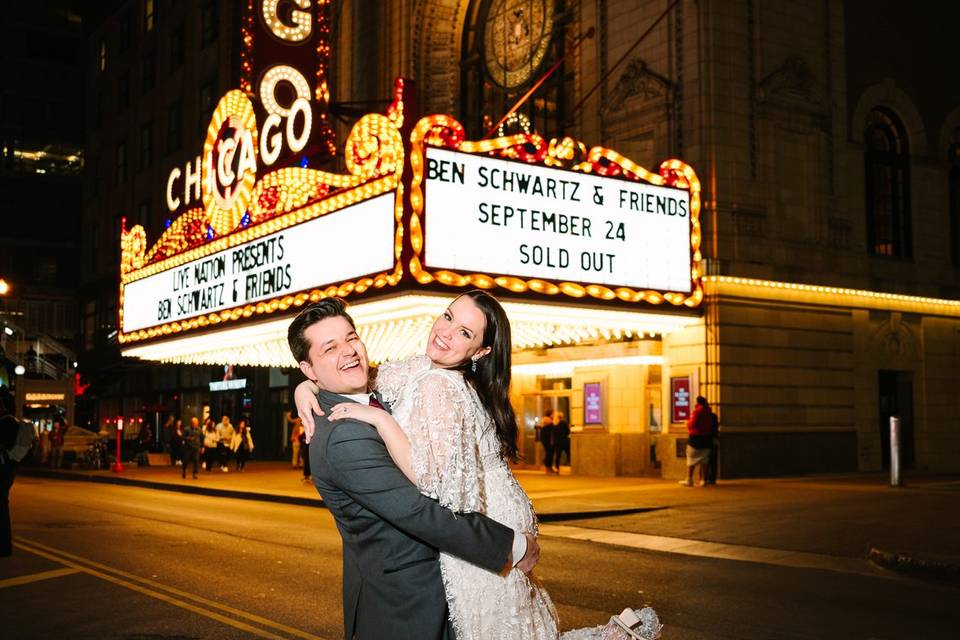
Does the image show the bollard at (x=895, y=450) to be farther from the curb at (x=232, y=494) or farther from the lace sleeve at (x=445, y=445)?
the lace sleeve at (x=445, y=445)

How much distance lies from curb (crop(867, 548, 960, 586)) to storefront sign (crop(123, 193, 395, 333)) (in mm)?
10568

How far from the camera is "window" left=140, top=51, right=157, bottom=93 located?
177 ft

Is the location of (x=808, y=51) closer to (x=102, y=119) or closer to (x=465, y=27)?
(x=465, y=27)

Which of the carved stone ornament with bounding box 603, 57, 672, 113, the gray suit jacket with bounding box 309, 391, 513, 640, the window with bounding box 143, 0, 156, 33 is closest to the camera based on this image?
the gray suit jacket with bounding box 309, 391, 513, 640

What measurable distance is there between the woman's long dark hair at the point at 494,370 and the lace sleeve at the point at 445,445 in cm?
23

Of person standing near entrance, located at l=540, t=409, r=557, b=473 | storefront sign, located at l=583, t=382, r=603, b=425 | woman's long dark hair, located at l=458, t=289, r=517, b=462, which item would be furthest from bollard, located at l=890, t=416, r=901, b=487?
woman's long dark hair, located at l=458, t=289, r=517, b=462

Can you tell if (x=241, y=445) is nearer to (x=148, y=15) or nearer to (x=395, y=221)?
(x=395, y=221)

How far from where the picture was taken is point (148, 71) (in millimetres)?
54688

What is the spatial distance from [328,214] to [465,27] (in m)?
14.7

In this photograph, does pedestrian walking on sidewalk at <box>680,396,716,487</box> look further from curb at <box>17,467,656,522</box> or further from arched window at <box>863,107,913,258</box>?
arched window at <box>863,107,913,258</box>

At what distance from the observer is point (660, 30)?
25.5m

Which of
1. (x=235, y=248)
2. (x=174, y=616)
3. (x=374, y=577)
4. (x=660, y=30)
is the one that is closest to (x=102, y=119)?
(x=235, y=248)

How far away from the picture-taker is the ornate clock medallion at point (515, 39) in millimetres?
30984

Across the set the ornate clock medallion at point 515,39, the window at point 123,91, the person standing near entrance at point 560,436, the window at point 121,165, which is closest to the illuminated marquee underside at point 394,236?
the person standing near entrance at point 560,436
